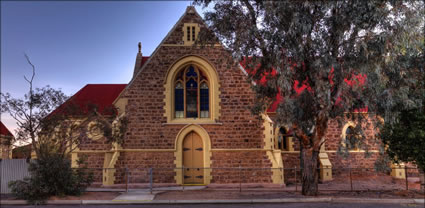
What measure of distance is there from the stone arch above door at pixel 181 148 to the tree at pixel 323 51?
236 inches

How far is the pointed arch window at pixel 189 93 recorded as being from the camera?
2106cm

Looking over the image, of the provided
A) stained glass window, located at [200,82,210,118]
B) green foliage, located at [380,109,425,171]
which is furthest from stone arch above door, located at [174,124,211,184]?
green foliage, located at [380,109,425,171]

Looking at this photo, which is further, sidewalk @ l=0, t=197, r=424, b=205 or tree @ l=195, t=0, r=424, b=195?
sidewalk @ l=0, t=197, r=424, b=205

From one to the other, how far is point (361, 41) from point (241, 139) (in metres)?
9.39

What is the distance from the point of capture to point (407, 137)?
52.6 feet

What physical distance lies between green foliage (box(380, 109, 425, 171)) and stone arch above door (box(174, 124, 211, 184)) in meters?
8.77

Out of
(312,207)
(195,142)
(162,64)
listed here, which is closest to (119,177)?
(195,142)

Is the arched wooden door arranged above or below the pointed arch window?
below

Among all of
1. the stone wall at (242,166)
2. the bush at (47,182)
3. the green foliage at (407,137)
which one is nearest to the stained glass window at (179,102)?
the stone wall at (242,166)

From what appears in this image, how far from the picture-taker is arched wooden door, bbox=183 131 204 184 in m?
20.6

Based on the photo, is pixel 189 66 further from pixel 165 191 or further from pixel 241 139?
pixel 165 191

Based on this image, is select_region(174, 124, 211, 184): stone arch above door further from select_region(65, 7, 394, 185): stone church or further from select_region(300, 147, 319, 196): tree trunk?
select_region(300, 147, 319, 196): tree trunk

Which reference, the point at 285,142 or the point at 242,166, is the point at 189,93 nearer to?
the point at 242,166

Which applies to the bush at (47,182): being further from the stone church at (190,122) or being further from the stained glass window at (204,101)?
the stained glass window at (204,101)
